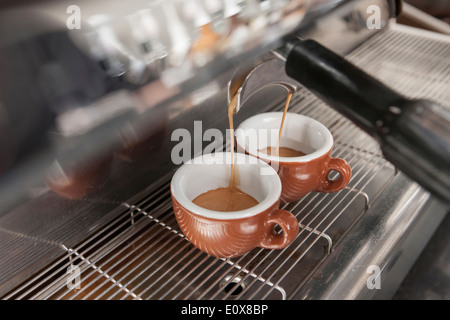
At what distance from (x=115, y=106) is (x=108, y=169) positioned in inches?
6.7

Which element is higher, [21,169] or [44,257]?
[21,169]

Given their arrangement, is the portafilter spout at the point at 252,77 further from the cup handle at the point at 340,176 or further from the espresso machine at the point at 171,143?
the cup handle at the point at 340,176

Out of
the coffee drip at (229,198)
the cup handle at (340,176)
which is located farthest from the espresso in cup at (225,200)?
the cup handle at (340,176)

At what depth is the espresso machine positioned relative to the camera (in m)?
0.28

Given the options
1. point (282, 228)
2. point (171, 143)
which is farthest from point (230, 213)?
point (171, 143)

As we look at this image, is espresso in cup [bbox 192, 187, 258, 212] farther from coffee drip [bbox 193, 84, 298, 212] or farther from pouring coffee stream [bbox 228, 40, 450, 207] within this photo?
pouring coffee stream [bbox 228, 40, 450, 207]

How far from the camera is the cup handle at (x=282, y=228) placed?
0.43 metres

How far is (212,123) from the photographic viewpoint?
600 mm

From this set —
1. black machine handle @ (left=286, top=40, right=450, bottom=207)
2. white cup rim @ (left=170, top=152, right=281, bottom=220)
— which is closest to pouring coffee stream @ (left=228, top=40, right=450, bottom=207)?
black machine handle @ (left=286, top=40, right=450, bottom=207)

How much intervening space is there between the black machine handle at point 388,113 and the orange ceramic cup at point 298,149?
14 centimetres
